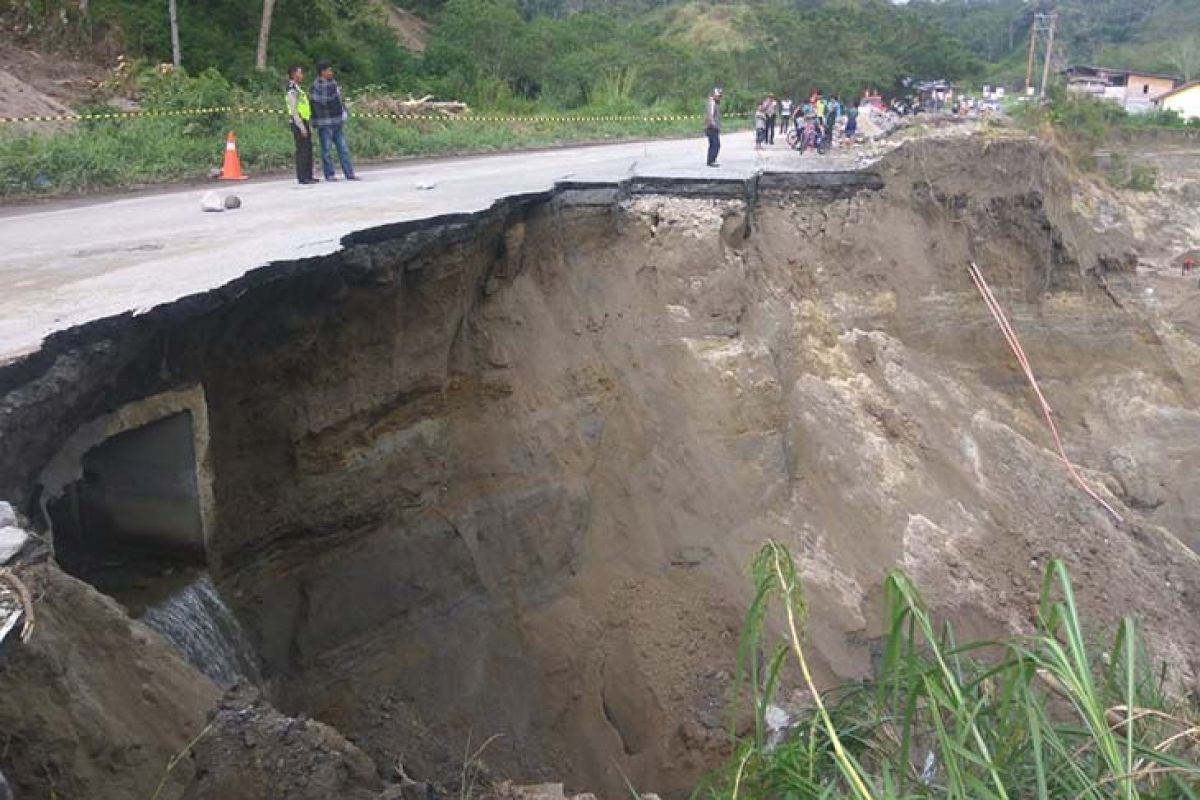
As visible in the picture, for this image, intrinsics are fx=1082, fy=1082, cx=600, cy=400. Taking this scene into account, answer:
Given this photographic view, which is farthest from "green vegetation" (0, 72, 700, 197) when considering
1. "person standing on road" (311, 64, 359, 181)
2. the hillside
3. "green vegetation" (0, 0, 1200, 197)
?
the hillside

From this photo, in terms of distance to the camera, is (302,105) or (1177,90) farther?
(1177,90)

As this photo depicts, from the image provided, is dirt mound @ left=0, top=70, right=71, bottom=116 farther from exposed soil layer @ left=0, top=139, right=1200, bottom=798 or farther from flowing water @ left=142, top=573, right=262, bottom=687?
flowing water @ left=142, top=573, right=262, bottom=687

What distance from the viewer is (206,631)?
6.80m

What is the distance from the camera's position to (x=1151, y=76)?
225 feet

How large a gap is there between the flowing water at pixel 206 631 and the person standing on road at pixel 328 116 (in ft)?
24.7

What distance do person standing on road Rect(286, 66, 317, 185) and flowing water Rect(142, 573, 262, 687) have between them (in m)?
7.14

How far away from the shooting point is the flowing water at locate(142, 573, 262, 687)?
21.2 feet

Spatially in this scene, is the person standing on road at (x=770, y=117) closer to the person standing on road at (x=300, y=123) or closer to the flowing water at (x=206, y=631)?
the person standing on road at (x=300, y=123)

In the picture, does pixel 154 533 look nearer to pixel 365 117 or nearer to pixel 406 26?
pixel 365 117

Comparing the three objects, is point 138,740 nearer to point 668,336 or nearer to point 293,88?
point 668,336

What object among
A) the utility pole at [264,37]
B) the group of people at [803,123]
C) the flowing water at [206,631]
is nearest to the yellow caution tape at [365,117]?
the utility pole at [264,37]

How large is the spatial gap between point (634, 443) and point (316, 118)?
624cm

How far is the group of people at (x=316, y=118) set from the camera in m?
12.7

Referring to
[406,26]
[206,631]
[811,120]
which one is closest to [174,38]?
[811,120]
